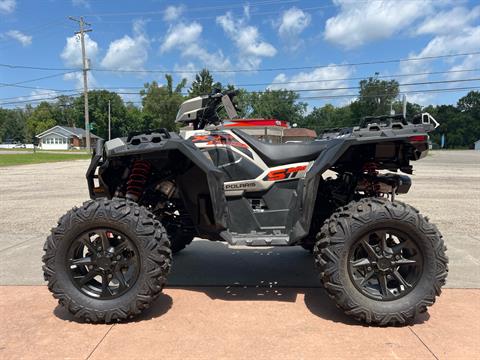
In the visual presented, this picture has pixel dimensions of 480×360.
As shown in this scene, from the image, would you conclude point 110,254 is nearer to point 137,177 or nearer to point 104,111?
point 137,177

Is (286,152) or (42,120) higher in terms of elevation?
(42,120)

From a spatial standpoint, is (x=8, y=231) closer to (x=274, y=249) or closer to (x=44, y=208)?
(x=44, y=208)

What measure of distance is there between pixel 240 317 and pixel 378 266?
1139mm

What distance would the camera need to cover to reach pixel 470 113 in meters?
107

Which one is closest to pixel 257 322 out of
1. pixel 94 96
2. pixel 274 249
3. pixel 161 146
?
pixel 161 146

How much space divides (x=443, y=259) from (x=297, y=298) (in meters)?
1.25

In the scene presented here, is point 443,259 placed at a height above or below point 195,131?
below

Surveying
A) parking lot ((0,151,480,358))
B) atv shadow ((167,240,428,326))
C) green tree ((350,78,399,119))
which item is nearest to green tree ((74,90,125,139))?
green tree ((350,78,399,119))

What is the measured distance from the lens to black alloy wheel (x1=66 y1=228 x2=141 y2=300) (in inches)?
124

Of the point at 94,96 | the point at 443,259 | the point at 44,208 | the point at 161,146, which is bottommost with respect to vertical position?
the point at 44,208

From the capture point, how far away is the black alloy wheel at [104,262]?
316cm

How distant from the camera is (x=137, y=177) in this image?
3.62m

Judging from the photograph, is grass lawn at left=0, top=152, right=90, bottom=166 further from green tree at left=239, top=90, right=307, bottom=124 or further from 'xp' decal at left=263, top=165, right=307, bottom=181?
green tree at left=239, top=90, right=307, bottom=124

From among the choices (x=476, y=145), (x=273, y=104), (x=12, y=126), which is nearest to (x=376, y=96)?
(x=273, y=104)
